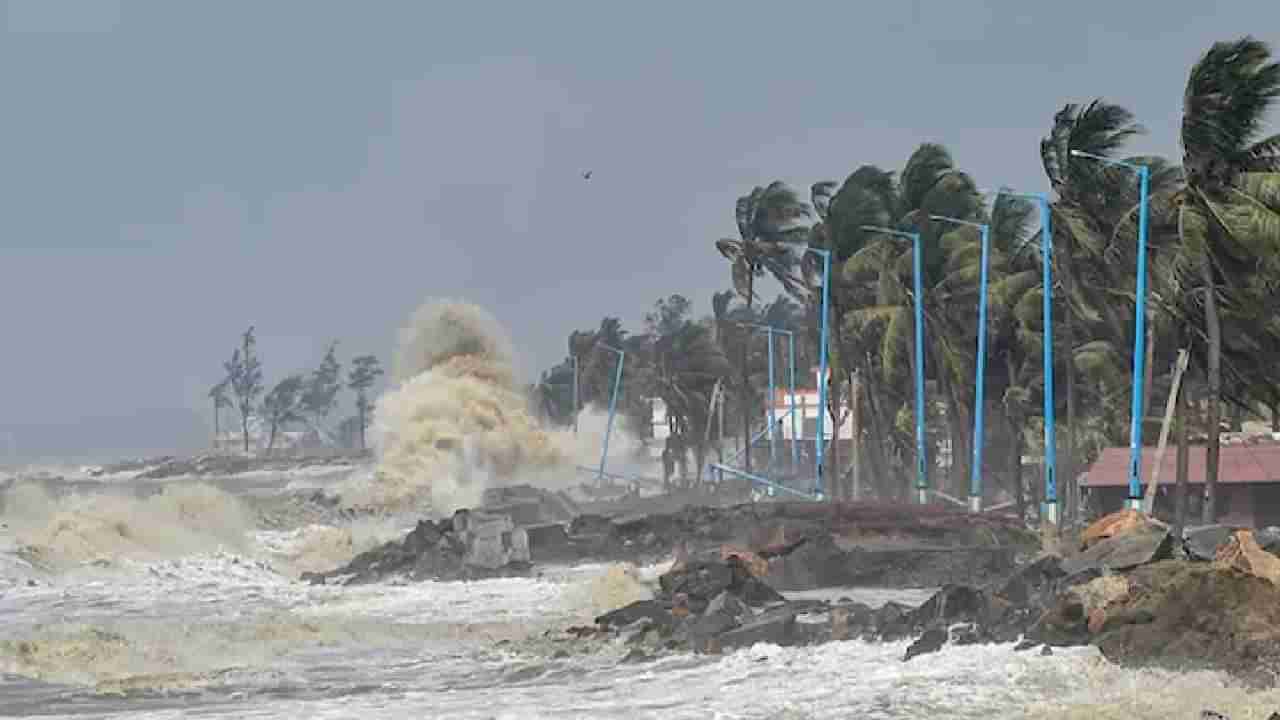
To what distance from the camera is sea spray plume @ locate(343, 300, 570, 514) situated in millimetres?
96688

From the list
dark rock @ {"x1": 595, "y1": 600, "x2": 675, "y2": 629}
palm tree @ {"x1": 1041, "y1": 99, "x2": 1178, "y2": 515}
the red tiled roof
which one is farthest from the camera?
the red tiled roof

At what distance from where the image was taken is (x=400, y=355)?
10781 centimetres

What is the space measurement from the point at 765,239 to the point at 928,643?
168ft

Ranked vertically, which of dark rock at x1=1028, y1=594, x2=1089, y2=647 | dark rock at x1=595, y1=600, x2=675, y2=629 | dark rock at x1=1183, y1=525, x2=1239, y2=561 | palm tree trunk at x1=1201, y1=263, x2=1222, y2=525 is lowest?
dark rock at x1=595, y1=600, x2=675, y2=629

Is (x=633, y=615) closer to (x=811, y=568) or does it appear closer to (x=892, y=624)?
(x=892, y=624)

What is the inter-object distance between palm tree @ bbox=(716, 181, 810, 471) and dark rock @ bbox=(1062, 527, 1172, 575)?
4489 cm

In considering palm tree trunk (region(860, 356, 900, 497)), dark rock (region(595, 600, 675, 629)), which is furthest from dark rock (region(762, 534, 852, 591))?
palm tree trunk (region(860, 356, 900, 497))

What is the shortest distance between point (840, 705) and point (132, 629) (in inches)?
703

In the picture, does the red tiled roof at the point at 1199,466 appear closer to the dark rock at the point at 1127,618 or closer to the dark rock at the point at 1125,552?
the dark rock at the point at 1125,552

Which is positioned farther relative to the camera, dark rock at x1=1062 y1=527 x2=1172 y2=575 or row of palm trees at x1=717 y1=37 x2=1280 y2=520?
row of palm trees at x1=717 y1=37 x2=1280 y2=520

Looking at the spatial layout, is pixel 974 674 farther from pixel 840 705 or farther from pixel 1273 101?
pixel 1273 101

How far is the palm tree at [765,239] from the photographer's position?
71062 mm

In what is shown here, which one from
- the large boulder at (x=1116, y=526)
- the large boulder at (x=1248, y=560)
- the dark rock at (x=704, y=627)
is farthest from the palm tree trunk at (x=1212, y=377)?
the large boulder at (x=1248, y=560)

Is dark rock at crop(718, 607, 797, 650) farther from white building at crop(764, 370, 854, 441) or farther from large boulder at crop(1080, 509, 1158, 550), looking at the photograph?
white building at crop(764, 370, 854, 441)
